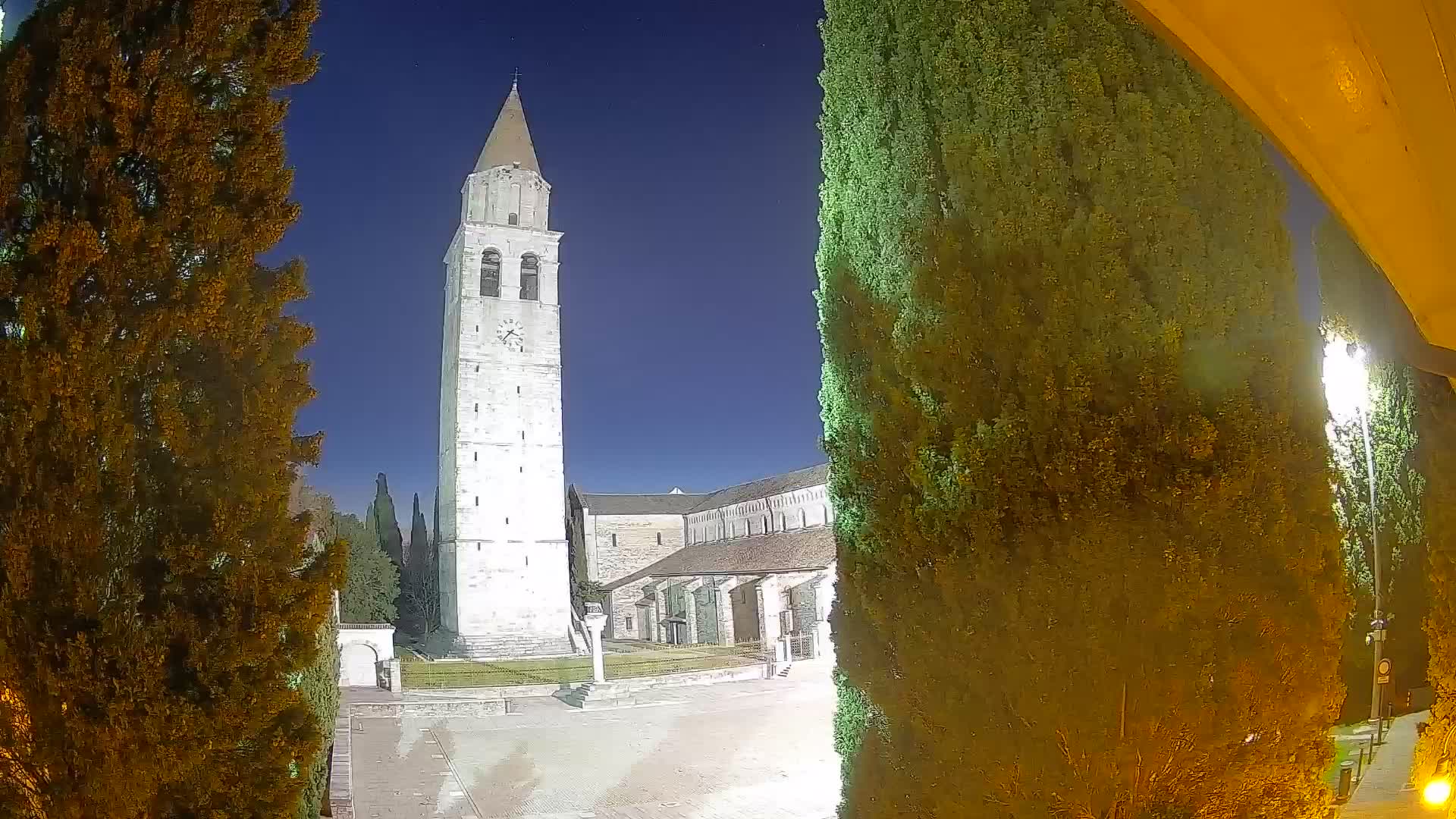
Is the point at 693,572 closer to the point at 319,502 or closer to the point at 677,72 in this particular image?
the point at 319,502

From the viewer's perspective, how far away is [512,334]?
39.5 m

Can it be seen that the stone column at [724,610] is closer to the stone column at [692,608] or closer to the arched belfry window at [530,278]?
the stone column at [692,608]

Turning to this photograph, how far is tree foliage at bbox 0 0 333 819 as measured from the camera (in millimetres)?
3352

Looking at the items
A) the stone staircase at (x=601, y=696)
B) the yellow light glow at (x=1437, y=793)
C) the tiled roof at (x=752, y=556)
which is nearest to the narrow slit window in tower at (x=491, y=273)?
the tiled roof at (x=752, y=556)

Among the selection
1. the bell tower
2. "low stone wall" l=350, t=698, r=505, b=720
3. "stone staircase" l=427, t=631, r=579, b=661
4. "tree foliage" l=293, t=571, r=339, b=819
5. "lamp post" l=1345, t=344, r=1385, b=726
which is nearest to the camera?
"tree foliage" l=293, t=571, r=339, b=819

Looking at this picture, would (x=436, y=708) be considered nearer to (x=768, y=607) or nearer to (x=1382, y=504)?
(x=768, y=607)

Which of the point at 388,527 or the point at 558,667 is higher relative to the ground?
the point at 388,527

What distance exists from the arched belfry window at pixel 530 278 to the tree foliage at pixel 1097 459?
37.3 metres

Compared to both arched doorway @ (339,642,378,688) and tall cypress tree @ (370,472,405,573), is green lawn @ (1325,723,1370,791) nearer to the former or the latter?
arched doorway @ (339,642,378,688)

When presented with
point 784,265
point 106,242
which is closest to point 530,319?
point 784,265

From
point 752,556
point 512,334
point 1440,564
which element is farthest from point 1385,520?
point 512,334

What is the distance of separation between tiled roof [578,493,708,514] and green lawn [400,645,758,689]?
17371 mm

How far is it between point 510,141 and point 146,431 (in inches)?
1591

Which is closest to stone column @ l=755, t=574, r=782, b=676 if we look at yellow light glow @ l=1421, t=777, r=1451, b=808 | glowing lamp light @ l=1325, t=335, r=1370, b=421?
glowing lamp light @ l=1325, t=335, r=1370, b=421
